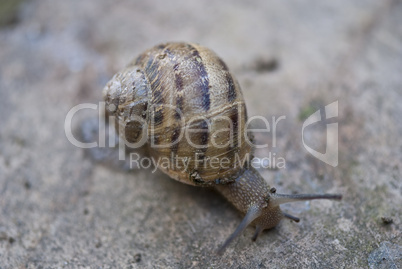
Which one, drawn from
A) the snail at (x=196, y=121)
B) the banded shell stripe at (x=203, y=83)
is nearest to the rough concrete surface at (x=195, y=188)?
the snail at (x=196, y=121)

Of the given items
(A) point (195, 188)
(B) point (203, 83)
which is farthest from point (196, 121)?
(A) point (195, 188)

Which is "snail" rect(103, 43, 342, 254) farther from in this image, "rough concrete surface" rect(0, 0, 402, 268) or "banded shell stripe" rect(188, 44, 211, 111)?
"rough concrete surface" rect(0, 0, 402, 268)

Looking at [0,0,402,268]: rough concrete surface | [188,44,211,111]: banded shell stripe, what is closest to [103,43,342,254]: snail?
[188,44,211,111]: banded shell stripe

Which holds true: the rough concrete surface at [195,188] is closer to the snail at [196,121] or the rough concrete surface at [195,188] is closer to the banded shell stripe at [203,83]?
the snail at [196,121]

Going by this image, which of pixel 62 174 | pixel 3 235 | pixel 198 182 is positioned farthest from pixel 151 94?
pixel 3 235

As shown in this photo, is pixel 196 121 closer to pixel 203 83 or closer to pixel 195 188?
pixel 203 83
